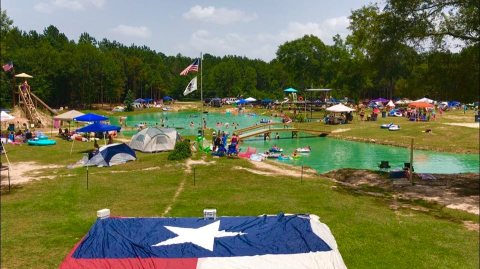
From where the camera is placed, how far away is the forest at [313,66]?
19906 mm

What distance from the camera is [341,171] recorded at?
25906 mm

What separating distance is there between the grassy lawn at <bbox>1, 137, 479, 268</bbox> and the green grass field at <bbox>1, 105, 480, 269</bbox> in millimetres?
30

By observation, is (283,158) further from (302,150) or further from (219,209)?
(219,209)

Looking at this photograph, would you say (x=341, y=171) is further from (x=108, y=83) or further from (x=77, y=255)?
(x=108, y=83)

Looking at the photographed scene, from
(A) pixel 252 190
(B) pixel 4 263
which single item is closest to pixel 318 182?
(A) pixel 252 190

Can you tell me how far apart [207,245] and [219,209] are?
702 centimetres

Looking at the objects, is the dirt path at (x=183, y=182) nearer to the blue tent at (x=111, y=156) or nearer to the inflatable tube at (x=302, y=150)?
the blue tent at (x=111, y=156)

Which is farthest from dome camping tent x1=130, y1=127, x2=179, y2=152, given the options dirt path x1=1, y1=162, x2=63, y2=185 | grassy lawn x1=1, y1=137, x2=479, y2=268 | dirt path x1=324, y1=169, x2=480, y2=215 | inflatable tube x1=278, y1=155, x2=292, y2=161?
dirt path x1=324, y1=169, x2=480, y2=215

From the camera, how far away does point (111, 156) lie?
2453 cm

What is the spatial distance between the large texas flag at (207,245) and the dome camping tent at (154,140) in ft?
66.6

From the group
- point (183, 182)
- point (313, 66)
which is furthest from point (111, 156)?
point (313, 66)

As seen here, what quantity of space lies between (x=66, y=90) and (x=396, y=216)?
284 ft

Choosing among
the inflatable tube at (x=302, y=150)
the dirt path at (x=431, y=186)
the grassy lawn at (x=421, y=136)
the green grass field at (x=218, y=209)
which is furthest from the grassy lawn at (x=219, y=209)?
the grassy lawn at (x=421, y=136)

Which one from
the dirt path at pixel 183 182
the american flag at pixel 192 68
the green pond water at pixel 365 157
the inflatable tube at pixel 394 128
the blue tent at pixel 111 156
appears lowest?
the green pond water at pixel 365 157
